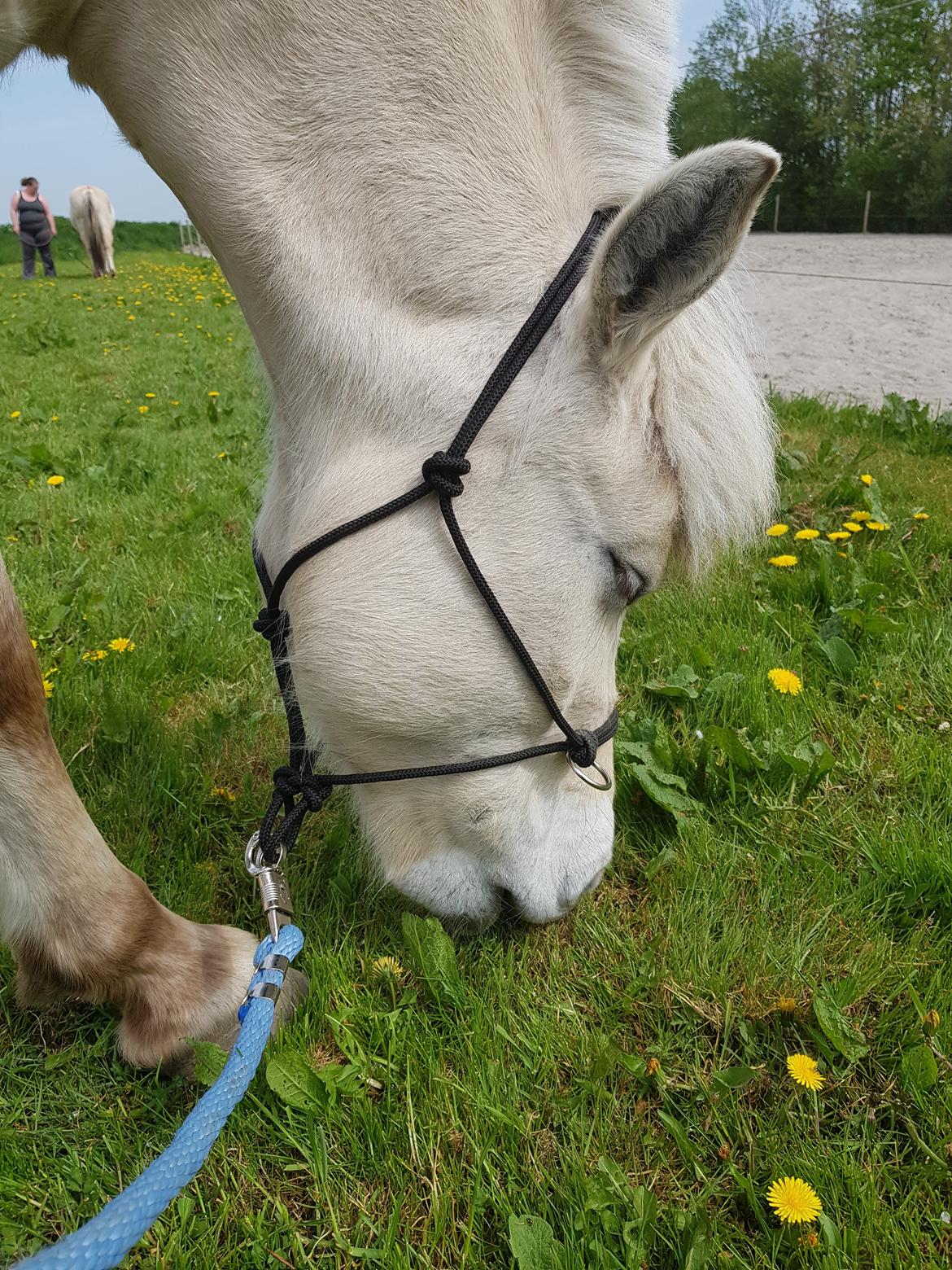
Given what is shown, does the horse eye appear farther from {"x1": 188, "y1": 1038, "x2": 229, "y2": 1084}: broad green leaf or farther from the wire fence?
the wire fence

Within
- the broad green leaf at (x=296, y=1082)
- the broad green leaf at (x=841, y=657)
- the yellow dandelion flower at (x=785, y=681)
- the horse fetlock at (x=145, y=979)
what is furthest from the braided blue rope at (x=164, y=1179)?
the broad green leaf at (x=841, y=657)

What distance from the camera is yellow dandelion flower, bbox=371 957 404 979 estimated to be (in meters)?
1.78

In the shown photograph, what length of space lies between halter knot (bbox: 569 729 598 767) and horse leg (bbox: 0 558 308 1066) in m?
0.74

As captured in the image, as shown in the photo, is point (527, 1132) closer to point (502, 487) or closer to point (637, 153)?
point (502, 487)

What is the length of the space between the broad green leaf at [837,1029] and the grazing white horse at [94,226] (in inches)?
846

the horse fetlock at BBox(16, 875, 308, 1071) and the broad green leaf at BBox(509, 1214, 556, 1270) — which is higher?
the horse fetlock at BBox(16, 875, 308, 1071)

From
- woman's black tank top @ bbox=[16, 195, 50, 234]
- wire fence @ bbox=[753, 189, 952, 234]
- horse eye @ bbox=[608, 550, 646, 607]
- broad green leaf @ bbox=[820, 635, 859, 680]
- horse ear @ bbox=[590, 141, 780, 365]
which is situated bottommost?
broad green leaf @ bbox=[820, 635, 859, 680]

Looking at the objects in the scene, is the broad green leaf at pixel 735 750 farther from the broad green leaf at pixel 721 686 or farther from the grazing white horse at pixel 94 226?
the grazing white horse at pixel 94 226

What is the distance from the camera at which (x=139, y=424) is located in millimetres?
5742

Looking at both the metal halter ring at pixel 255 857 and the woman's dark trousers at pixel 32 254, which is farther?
the woman's dark trousers at pixel 32 254

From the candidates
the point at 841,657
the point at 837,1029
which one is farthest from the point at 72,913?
the point at 841,657

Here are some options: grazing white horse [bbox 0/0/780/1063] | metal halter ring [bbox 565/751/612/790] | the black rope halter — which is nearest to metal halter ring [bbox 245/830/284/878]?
the black rope halter

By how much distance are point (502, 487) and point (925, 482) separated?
3.40 metres

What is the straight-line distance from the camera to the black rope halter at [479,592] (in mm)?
1479
